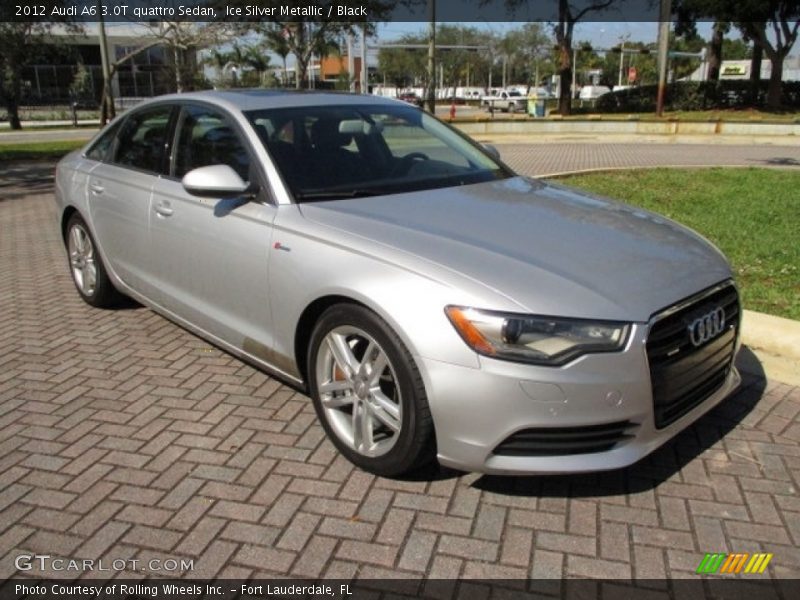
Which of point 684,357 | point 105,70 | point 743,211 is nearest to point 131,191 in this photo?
point 684,357

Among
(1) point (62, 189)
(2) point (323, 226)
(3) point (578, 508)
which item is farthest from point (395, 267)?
(1) point (62, 189)

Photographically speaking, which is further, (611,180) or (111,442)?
(611,180)

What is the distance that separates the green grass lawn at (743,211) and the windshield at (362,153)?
2.49 meters

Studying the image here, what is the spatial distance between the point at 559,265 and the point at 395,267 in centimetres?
65

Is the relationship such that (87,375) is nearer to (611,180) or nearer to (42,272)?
(42,272)

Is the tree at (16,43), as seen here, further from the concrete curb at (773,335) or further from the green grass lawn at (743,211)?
the concrete curb at (773,335)

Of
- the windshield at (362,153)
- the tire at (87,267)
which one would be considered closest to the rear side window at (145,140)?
the tire at (87,267)

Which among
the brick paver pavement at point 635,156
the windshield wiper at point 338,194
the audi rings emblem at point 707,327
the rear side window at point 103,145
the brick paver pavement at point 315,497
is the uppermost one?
the rear side window at point 103,145

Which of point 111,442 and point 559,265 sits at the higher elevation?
point 559,265

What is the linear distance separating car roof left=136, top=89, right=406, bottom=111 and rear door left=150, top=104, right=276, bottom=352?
0.31 feet

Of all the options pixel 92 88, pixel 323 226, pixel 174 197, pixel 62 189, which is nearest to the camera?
pixel 323 226

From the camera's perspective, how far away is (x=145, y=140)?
4.68 m

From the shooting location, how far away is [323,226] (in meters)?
3.18

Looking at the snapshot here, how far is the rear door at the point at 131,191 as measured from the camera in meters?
4.42
